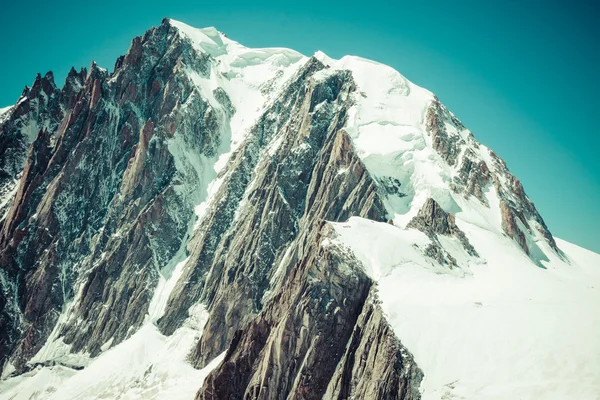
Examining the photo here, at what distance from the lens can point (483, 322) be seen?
190 ft

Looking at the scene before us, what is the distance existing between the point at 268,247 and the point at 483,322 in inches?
2276

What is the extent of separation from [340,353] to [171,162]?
89.2m

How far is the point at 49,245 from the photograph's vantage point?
12188 cm

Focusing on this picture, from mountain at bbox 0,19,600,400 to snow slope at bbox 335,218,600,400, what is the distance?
273 millimetres

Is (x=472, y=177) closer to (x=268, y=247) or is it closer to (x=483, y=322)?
(x=268, y=247)

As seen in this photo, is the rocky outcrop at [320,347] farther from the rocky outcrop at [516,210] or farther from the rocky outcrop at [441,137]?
the rocky outcrop at [441,137]

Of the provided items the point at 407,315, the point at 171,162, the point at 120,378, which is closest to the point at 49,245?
the point at 171,162

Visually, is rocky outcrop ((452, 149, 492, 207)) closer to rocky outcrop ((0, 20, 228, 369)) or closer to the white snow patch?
the white snow patch

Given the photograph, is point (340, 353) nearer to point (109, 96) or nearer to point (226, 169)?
point (226, 169)

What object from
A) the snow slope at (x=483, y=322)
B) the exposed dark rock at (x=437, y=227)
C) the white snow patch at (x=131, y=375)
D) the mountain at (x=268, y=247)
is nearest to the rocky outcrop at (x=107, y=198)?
the mountain at (x=268, y=247)

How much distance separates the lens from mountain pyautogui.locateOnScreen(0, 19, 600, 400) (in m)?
55.8

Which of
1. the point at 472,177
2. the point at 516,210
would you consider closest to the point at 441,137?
the point at 472,177

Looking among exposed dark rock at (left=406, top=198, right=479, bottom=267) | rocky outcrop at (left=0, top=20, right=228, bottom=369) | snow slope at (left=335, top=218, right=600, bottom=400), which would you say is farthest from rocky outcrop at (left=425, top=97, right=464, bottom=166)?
rocky outcrop at (left=0, top=20, right=228, bottom=369)

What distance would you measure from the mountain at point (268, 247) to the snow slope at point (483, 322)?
0.27m
